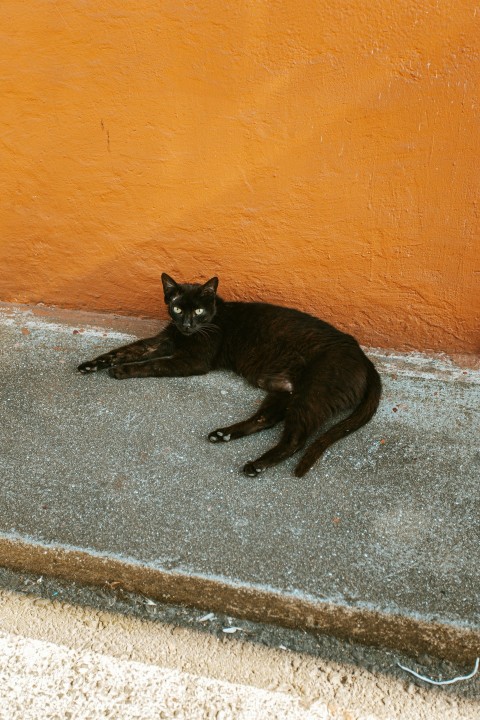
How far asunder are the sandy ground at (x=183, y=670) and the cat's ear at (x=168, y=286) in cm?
147

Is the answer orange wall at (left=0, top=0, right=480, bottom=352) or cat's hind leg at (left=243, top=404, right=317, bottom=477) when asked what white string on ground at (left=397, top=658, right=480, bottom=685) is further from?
orange wall at (left=0, top=0, right=480, bottom=352)

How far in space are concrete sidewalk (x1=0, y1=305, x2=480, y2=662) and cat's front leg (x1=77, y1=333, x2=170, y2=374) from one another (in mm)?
54

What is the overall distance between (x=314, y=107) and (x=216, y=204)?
1.97ft

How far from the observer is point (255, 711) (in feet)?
5.62

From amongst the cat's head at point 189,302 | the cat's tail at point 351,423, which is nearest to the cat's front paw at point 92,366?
the cat's head at point 189,302

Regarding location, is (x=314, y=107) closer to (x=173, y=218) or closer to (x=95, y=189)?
(x=173, y=218)

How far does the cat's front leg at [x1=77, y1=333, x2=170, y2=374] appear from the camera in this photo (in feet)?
9.69

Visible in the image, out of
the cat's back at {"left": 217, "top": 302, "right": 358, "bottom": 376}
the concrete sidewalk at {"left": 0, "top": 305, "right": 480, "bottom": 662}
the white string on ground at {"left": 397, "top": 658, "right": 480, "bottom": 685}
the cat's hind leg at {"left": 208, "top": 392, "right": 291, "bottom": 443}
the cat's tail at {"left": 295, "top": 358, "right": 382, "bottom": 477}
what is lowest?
the white string on ground at {"left": 397, "top": 658, "right": 480, "bottom": 685}

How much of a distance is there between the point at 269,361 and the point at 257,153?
3.01 feet

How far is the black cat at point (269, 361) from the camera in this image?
2.53 metres

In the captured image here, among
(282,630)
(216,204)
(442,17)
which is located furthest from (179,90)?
(282,630)

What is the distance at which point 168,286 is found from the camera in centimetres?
302

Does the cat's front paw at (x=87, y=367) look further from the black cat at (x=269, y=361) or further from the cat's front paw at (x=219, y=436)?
the cat's front paw at (x=219, y=436)

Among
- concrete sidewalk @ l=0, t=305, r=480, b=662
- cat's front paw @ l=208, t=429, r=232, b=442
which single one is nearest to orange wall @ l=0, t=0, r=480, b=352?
concrete sidewalk @ l=0, t=305, r=480, b=662
